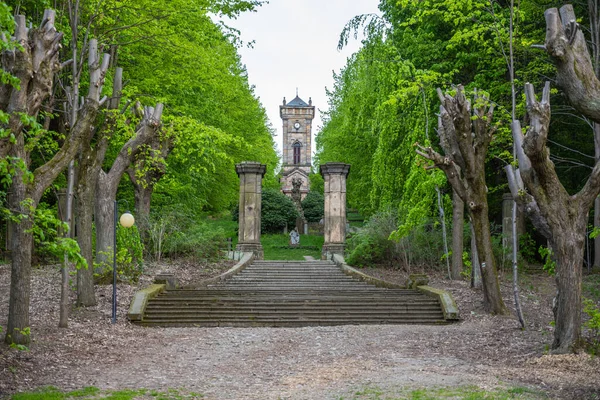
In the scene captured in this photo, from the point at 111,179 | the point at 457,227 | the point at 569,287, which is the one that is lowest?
the point at 569,287

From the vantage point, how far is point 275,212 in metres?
42.0

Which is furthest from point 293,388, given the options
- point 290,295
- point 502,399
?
point 290,295

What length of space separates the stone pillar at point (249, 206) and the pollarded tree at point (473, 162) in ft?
37.7

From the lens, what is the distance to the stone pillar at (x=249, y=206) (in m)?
24.5

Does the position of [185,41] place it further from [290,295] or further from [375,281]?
[375,281]

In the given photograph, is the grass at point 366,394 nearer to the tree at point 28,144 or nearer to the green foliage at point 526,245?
the tree at point 28,144

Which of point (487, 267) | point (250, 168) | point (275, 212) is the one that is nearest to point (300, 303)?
point (487, 267)

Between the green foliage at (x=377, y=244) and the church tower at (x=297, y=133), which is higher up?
the church tower at (x=297, y=133)

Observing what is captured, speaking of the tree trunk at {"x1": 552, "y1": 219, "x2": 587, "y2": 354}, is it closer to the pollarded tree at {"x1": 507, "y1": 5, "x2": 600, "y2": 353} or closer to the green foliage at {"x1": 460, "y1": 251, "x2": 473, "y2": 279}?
the pollarded tree at {"x1": 507, "y1": 5, "x2": 600, "y2": 353}

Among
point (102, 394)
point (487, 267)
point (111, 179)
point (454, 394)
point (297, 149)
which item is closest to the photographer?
point (454, 394)

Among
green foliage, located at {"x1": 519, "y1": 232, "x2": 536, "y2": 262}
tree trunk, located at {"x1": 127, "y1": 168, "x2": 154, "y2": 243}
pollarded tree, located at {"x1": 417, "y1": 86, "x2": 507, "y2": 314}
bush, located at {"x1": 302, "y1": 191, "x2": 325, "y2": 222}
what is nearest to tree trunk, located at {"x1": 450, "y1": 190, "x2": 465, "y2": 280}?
pollarded tree, located at {"x1": 417, "y1": 86, "x2": 507, "y2": 314}

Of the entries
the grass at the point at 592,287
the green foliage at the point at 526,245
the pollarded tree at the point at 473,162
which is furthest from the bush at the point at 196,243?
the grass at the point at 592,287

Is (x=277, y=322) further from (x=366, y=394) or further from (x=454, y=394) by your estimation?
(x=454, y=394)

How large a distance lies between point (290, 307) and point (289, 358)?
15.8 feet
